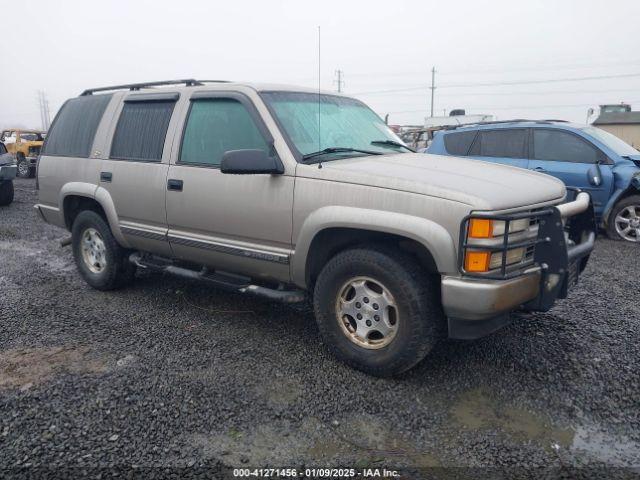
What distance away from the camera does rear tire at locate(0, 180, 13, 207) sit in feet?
36.8

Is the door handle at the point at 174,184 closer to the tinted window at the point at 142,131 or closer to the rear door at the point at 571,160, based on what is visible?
the tinted window at the point at 142,131

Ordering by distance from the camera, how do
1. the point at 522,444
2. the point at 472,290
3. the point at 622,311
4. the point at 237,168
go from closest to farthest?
the point at 522,444 → the point at 472,290 → the point at 237,168 → the point at 622,311

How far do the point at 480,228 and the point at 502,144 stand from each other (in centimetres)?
617

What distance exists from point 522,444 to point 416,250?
122 centimetres

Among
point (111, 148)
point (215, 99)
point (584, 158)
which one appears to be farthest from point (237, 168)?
point (584, 158)

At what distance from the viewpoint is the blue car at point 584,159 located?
24.9 feet

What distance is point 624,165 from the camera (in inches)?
299

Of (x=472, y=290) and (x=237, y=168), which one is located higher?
(x=237, y=168)

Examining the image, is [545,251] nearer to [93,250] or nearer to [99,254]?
[99,254]

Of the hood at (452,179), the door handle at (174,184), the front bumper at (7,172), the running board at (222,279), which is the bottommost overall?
the running board at (222,279)

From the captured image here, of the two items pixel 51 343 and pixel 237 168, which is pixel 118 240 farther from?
pixel 237 168

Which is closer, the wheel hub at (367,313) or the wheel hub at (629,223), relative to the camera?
the wheel hub at (367,313)

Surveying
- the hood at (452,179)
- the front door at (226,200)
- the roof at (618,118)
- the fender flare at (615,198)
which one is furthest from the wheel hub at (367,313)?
the roof at (618,118)

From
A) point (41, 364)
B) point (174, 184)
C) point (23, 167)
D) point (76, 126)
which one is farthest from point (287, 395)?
point (23, 167)
